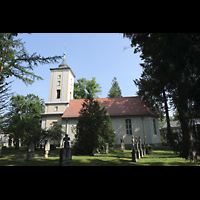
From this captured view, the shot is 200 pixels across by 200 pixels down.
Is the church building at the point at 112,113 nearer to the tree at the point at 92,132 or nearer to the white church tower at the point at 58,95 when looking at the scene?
the white church tower at the point at 58,95

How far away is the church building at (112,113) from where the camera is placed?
21.5 m

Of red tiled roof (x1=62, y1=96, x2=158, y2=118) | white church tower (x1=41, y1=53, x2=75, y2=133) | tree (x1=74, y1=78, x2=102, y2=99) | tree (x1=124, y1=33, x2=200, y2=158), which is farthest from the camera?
tree (x1=74, y1=78, x2=102, y2=99)

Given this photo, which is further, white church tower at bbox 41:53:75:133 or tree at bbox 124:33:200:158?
white church tower at bbox 41:53:75:133

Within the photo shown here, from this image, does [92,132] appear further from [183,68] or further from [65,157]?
[183,68]

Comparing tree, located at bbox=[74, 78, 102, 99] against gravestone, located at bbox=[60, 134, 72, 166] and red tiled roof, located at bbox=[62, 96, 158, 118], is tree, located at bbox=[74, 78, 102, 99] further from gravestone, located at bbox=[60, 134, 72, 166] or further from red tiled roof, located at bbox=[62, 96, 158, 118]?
gravestone, located at bbox=[60, 134, 72, 166]

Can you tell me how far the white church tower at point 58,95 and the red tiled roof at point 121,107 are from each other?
1590mm

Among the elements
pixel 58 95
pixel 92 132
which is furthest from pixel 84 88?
pixel 92 132

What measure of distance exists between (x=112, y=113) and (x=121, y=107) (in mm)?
2296

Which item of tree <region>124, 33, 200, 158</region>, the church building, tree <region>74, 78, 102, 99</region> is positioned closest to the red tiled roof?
the church building

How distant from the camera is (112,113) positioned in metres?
23.2

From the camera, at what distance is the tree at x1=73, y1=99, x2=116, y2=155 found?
1297cm
